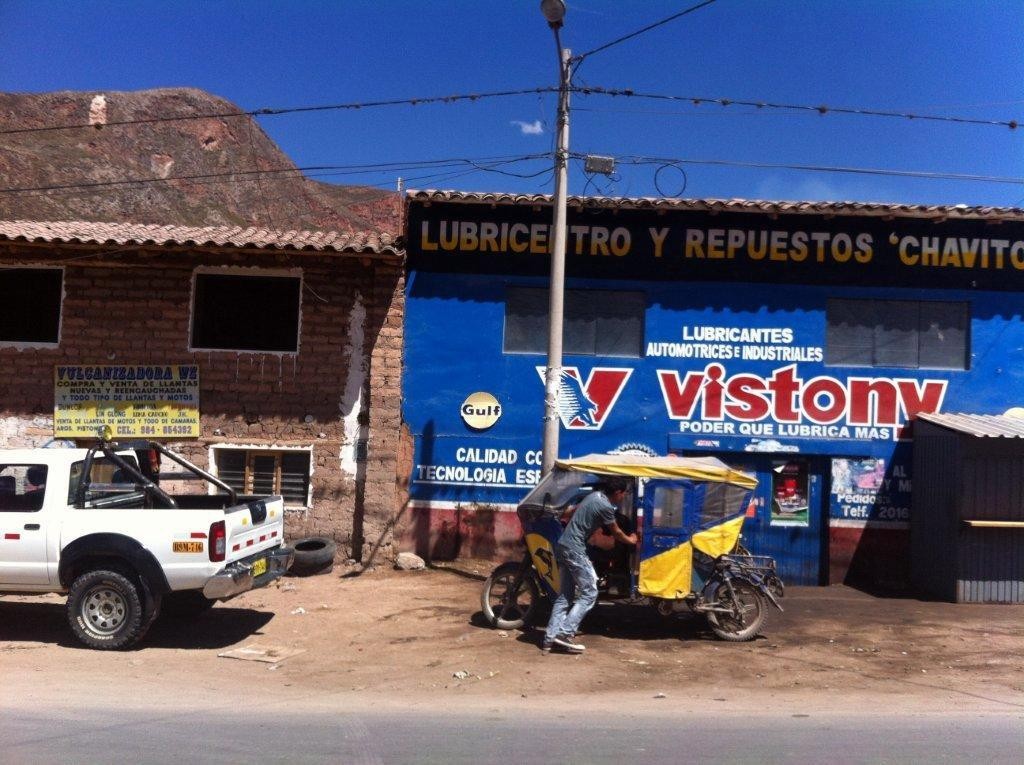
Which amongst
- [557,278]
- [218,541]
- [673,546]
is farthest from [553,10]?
[218,541]

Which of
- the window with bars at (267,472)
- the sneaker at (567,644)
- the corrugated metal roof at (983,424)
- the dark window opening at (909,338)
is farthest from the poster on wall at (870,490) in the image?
the window with bars at (267,472)

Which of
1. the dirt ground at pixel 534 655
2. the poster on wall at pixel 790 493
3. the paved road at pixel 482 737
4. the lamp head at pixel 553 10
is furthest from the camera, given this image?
the poster on wall at pixel 790 493

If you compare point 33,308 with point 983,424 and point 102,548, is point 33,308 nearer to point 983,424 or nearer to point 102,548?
point 102,548

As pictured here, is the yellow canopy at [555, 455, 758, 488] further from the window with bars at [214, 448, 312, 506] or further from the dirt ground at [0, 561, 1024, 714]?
the window with bars at [214, 448, 312, 506]

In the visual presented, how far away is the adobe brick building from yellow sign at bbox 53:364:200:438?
124mm

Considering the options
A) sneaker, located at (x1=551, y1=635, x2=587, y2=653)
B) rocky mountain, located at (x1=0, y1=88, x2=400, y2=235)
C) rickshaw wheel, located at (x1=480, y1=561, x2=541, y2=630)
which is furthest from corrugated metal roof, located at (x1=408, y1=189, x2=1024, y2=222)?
rocky mountain, located at (x1=0, y1=88, x2=400, y2=235)

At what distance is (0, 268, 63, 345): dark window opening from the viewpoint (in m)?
12.2

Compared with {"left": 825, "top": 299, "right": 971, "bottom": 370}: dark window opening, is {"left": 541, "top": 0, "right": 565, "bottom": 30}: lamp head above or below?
above

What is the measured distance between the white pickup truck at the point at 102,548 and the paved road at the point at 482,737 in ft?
5.33

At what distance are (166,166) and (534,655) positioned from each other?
63197mm

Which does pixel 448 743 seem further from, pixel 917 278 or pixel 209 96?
pixel 209 96

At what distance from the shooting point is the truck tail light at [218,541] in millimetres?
→ 7504

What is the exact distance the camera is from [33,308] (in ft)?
40.1

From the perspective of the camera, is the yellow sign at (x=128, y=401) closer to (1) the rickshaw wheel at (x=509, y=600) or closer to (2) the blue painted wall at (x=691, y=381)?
(2) the blue painted wall at (x=691, y=381)
